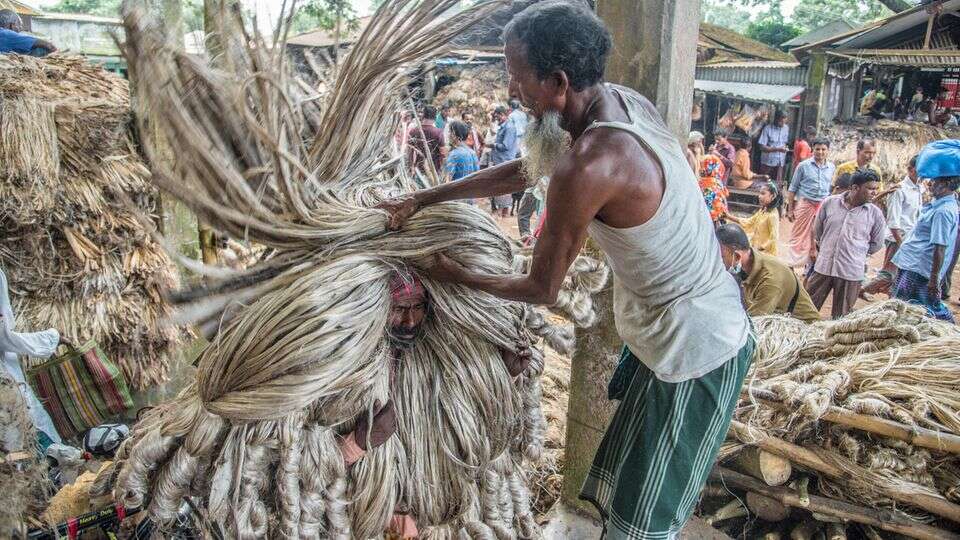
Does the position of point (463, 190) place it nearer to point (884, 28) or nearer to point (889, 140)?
point (889, 140)

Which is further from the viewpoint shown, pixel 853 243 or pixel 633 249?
pixel 853 243

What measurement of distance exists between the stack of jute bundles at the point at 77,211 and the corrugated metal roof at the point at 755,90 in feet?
38.4

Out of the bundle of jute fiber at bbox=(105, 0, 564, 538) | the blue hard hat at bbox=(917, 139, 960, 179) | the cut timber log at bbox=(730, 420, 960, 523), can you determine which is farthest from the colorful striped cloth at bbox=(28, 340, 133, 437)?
the blue hard hat at bbox=(917, 139, 960, 179)

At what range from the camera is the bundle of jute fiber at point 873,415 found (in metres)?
2.89

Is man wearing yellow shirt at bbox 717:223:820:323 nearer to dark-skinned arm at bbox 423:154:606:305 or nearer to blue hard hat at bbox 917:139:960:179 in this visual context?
blue hard hat at bbox 917:139:960:179

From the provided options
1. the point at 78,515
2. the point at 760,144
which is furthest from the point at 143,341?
the point at 760,144

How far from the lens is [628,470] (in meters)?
2.09

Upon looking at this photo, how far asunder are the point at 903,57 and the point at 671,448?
47.4ft

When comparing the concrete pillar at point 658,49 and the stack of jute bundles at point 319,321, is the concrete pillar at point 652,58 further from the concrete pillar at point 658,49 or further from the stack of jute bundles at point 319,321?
the stack of jute bundles at point 319,321

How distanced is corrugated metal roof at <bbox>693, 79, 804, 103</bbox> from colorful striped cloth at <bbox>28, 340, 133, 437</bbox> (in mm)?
12200

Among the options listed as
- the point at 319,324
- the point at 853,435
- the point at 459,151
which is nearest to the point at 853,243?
the point at 853,435

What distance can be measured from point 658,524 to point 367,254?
1.19 meters

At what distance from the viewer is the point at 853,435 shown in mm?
3051

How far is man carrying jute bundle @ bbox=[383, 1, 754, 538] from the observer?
1714 millimetres
